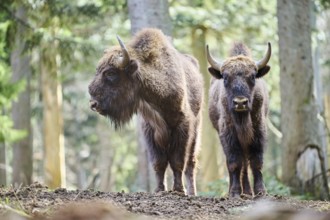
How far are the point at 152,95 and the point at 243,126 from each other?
1.43m

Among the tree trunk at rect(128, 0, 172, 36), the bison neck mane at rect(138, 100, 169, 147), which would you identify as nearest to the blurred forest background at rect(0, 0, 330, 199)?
the tree trunk at rect(128, 0, 172, 36)

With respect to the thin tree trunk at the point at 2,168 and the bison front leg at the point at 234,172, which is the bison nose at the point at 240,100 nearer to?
the bison front leg at the point at 234,172

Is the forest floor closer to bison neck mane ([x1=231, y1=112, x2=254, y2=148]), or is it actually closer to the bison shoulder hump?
bison neck mane ([x1=231, y1=112, x2=254, y2=148])

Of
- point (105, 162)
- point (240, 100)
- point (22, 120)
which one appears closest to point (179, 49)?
point (22, 120)

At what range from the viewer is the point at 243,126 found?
978 cm

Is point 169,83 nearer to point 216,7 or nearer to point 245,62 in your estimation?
point 245,62

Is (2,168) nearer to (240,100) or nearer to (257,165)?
(257,165)

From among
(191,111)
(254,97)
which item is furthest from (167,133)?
(254,97)

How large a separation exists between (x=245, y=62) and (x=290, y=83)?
12.2 feet

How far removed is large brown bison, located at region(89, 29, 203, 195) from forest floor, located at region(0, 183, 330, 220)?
2.17m

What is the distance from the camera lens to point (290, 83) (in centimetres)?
1345

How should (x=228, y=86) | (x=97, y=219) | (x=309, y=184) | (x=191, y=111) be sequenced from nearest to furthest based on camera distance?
(x=97, y=219)
(x=228, y=86)
(x=191, y=111)
(x=309, y=184)

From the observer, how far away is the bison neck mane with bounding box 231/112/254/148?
9.73 metres

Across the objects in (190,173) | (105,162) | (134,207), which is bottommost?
(105,162)
